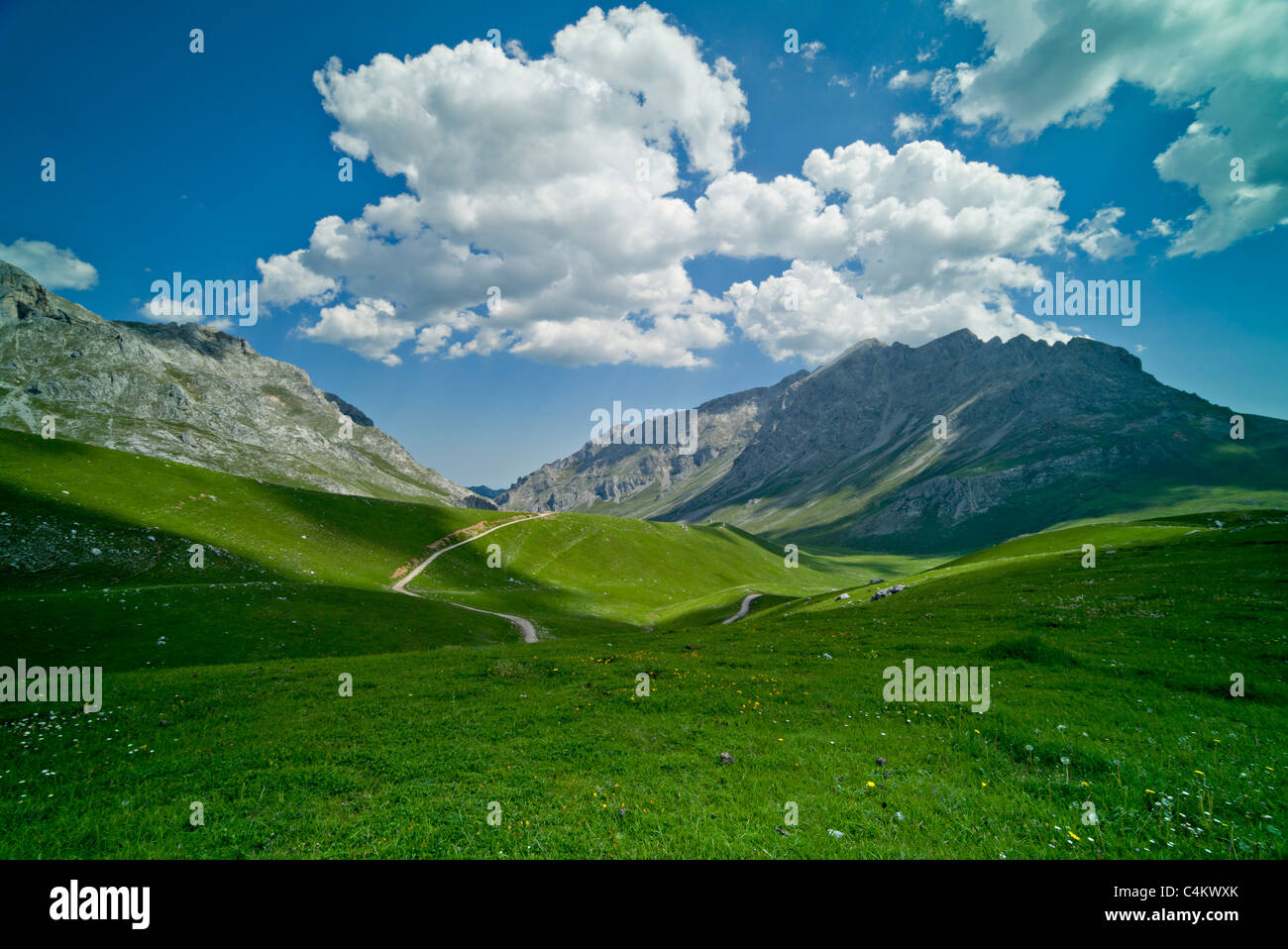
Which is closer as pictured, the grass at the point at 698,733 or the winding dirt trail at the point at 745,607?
the grass at the point at 698,733

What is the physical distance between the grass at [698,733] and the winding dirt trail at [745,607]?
1385 inches

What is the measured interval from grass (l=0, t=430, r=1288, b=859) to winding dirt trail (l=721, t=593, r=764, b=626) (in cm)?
3517

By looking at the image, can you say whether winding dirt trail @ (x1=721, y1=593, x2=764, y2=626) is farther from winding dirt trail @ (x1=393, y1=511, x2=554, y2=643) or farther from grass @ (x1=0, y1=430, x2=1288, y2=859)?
grass @ (x1=0, y1=430, x2=1288, y2=859)

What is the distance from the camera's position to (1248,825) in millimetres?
9328

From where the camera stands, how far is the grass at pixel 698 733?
32.2 ft

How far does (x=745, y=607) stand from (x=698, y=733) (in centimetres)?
7408

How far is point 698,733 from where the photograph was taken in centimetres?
1631

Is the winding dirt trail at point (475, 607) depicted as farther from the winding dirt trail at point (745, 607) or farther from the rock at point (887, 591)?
the rock at point (887, 591)

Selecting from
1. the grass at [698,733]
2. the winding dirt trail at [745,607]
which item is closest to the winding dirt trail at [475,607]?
the grass at [698,733]

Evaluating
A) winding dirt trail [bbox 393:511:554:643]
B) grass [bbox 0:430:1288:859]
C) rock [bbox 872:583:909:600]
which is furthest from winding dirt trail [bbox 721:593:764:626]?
grass [bbox 0:430:1288:859]

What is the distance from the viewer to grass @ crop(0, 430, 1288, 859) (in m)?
9.82

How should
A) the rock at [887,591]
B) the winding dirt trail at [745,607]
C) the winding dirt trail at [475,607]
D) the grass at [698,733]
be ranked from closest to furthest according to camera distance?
the grass at [698,733]
the rock at [887,591]
the winding dirt trail at [475,607]
the winding dirt trail at [745,607]

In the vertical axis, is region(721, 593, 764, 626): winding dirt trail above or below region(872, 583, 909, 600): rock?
below

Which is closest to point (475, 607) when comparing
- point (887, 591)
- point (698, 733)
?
point (887, 591)
